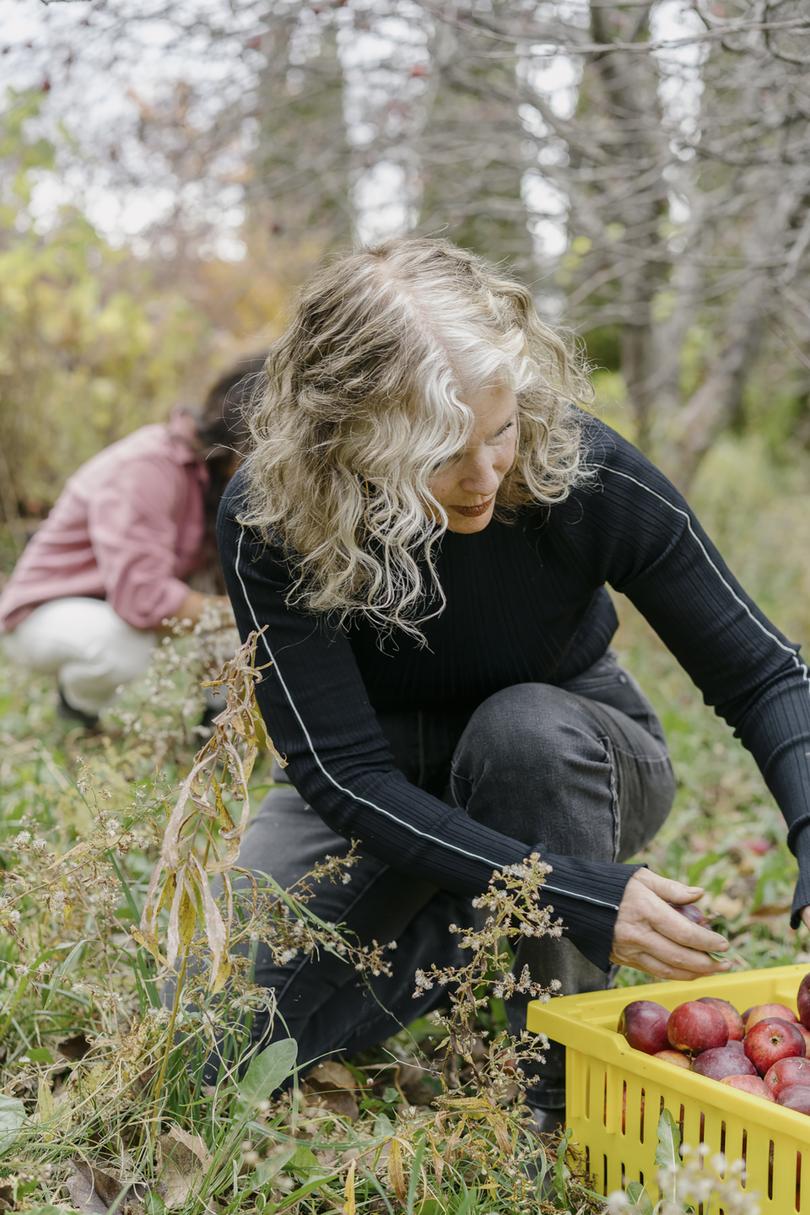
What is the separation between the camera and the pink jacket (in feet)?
11.0

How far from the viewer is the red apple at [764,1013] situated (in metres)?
1.62

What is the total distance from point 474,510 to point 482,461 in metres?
0.09

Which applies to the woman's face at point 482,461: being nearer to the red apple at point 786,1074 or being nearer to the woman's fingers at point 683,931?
the woman's fingers at point 683,931

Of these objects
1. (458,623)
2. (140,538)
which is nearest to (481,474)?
(458,623)

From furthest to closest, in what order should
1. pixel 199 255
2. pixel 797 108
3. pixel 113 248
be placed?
pixel 199 255, pixel 113 248, pixel 797 108

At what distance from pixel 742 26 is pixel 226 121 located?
2736mm

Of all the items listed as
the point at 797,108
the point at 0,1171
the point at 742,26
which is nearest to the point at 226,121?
the point at 797,108

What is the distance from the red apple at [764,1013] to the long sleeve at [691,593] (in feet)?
1.00

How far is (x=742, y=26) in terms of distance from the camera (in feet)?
6.33

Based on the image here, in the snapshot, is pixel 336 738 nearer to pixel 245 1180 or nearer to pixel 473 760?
pixel 473 760

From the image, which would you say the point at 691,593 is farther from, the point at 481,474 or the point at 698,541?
the point at 481,474

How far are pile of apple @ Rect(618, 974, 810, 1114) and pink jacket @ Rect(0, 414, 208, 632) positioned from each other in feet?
6.73

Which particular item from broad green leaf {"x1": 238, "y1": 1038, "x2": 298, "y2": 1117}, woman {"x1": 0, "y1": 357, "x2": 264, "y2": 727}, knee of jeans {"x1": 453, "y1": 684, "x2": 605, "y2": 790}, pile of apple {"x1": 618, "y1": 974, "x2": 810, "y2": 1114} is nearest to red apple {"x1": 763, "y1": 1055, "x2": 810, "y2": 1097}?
pile of apple {"x1": 618, "y1": 974, "x2": 810, "y2": 1114}

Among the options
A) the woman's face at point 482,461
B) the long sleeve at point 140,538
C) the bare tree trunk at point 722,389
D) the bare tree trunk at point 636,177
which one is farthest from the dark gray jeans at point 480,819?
the bare tree trunk at point 722,389
